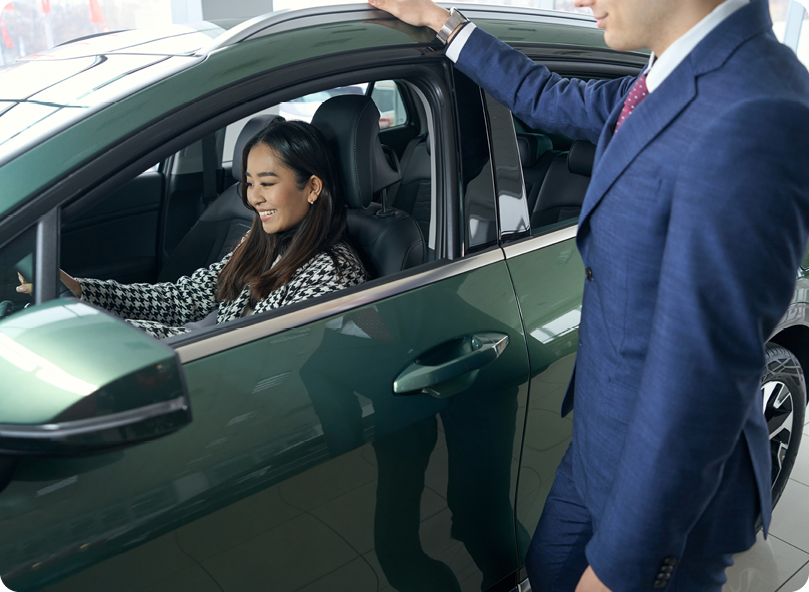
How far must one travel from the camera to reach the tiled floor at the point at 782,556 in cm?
194

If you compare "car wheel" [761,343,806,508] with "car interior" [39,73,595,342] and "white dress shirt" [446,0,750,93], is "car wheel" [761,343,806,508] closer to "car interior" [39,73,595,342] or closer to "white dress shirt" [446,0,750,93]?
"car interior" [39,73,595,342]

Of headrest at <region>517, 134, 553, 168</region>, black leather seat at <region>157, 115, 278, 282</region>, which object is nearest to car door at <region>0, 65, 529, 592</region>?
headrest at <region>517, 134, 553, 168</region>

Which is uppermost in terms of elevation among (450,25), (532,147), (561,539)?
(450,25)

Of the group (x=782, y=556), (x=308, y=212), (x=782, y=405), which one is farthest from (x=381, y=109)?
(x=782, y=556)

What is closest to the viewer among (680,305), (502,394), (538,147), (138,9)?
(680,305)

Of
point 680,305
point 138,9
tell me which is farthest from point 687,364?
point 138,9

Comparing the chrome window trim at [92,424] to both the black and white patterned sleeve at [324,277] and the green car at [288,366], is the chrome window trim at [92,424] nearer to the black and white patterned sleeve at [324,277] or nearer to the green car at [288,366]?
the green car at [288,366]

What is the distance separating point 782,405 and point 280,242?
1.58m

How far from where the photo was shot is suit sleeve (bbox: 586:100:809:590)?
743mm

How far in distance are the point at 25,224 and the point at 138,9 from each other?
358 cm

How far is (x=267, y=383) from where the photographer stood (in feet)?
3.38

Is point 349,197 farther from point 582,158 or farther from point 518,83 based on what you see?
point 582,158

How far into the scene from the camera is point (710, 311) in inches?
30.6

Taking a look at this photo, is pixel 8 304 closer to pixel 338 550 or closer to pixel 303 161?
pixel 338 550
